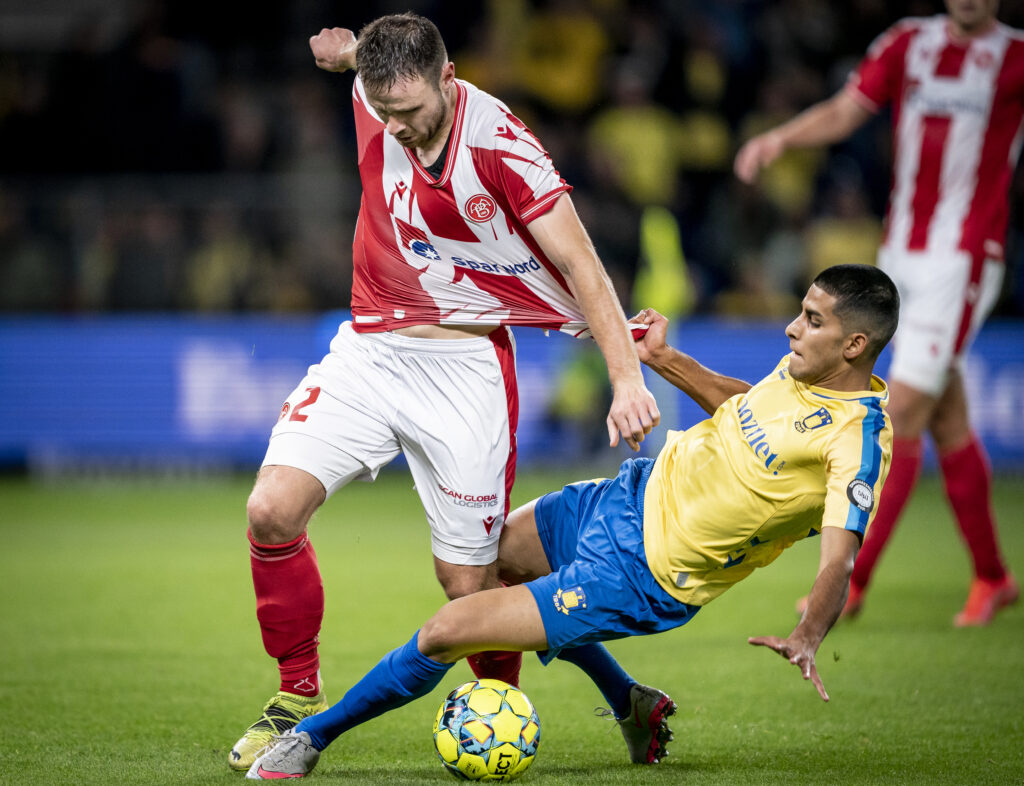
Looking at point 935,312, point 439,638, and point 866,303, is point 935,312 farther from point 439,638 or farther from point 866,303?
point 439,638

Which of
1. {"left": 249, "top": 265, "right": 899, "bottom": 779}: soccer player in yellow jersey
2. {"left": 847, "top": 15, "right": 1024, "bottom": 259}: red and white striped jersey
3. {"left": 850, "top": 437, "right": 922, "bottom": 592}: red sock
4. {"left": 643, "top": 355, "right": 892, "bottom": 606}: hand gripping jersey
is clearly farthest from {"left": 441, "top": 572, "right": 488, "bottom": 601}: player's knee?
{"left": 847, "top": 15, "right": 1024, "bottom": 259}: red and white striped jersey

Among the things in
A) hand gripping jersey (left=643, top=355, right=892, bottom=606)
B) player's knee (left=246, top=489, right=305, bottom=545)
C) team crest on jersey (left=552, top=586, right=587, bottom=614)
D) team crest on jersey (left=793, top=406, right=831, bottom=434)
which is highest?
team crest on jersey (left=793, top=406, right=831, bottom=434)

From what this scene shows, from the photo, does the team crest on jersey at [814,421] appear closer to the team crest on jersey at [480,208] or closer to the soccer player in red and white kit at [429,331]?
the soccer player in red and white kit at [429,331]

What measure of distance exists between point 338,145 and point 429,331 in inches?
388

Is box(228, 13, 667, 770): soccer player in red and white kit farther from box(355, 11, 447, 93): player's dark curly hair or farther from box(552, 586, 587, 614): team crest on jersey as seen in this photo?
box(552, 586, 587, 614): team crest on jersey

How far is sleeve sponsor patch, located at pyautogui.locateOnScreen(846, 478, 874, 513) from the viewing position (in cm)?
359

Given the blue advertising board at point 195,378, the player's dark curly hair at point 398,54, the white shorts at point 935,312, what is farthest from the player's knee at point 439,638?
the blue advertising board at point 195,378

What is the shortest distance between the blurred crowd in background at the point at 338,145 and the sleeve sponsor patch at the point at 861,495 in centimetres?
871

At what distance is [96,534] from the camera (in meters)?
9.24

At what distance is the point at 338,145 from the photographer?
545 inches

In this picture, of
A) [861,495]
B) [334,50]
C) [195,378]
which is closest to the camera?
[861,495]

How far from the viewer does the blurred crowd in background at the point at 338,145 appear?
12.3 meters

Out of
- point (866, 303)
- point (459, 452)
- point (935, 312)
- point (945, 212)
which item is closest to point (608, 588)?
point (459, 452)

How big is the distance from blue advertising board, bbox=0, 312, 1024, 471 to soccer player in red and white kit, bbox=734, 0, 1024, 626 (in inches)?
206
